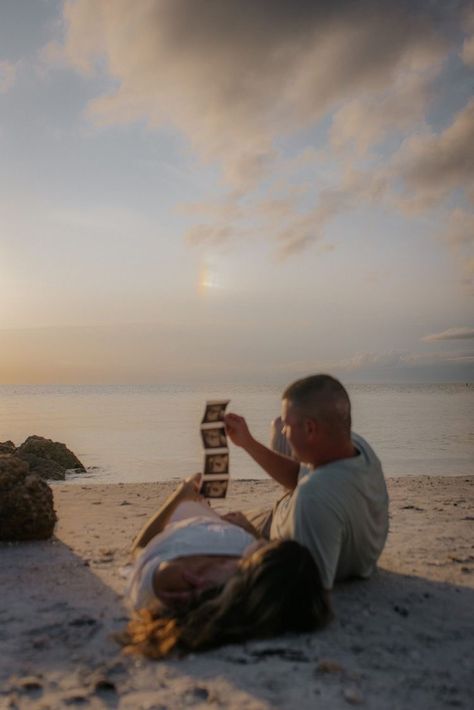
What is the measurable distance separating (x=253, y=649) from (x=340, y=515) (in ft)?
3.37

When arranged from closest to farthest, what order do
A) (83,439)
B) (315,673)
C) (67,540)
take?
(315,673) < (67,540) < (83,439)

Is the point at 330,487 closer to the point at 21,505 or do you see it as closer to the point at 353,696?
the point at 353,696

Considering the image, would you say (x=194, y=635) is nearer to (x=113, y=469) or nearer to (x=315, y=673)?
(x=315, y=673)

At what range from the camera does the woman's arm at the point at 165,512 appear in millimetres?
4754

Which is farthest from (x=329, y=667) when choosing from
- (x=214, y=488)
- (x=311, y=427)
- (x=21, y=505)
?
(x=21, y=505)

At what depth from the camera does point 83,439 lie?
798 inches

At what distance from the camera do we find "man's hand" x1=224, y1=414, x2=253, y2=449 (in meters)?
4.99

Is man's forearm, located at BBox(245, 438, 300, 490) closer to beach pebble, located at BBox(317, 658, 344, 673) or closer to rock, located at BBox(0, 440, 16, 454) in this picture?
beach pebble, located at BBox(317, 658, 344, 673)

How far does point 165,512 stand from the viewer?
4750mm

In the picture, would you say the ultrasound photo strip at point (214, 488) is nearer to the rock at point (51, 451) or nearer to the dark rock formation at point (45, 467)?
the dark rock formation at point (45, 467)

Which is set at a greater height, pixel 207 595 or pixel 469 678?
pixel 207 595

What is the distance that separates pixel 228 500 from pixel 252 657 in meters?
5.78

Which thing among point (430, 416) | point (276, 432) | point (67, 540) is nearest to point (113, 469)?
point (67, 540)

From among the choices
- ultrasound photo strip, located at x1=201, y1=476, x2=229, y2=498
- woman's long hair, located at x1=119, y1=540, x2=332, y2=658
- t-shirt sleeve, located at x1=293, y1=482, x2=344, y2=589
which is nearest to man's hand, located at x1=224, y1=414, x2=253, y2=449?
ultrasound photo strip, located at x1=201, y1=476, x2=229, y2=498
